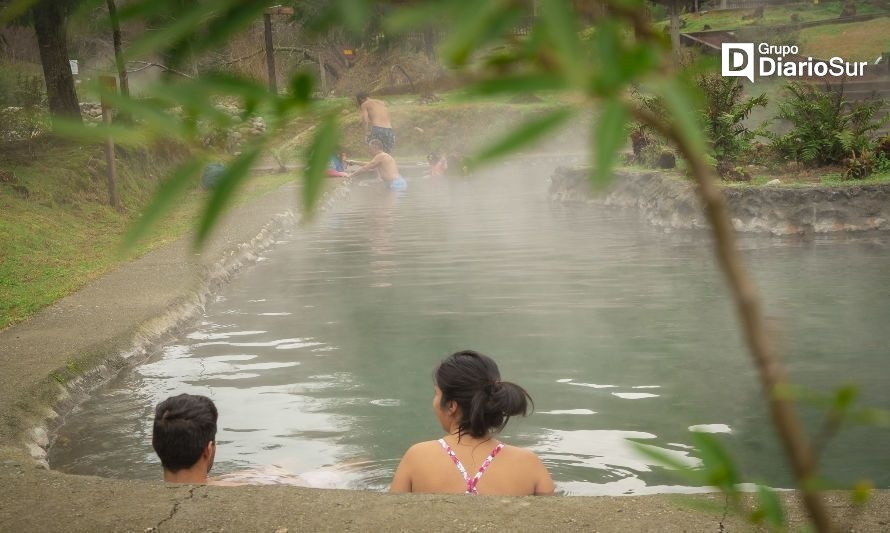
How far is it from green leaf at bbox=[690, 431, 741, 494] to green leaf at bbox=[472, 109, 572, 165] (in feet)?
1.01

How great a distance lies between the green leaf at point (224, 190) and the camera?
3.14 ft

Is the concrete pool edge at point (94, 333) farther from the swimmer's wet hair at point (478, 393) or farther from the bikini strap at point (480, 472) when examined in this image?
the bikini strap at point (480, 472)

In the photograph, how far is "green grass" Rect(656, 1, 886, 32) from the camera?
38312mm

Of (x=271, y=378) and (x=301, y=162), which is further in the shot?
(x=271, y=378)

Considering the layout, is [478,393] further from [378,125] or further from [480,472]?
[378,125]

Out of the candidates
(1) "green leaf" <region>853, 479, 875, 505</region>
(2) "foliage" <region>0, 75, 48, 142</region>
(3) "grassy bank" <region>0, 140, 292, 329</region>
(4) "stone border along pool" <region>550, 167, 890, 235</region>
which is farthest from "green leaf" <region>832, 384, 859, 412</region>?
(2) "foliage" <region>0, 75, 48, 142</region>

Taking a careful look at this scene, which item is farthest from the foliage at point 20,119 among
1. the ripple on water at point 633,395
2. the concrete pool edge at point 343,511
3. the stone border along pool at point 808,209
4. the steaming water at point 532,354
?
the concrete pool edge at point 343,511

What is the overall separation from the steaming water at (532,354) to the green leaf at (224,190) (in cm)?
387

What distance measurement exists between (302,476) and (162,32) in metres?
5.58

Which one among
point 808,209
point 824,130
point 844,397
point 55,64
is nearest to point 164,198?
point 844,397

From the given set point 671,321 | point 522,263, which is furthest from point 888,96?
point 671,321

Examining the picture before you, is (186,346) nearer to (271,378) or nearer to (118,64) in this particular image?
(271,378)

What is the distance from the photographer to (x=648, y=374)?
819cm

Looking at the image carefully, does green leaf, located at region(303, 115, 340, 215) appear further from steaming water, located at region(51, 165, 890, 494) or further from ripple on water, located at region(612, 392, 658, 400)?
ripple on water, located at region(612, 392, 658, 400)
